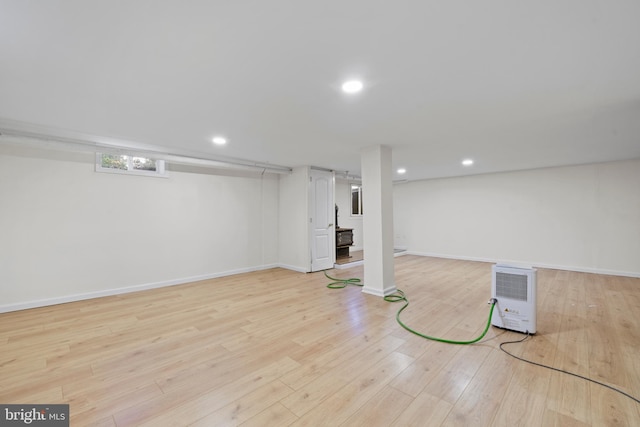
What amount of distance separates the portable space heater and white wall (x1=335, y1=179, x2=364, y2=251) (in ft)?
18.2

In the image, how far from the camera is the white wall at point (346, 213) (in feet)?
27.3

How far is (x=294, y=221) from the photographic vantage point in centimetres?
607

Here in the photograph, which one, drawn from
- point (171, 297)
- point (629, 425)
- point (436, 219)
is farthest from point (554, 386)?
point (436, 219)

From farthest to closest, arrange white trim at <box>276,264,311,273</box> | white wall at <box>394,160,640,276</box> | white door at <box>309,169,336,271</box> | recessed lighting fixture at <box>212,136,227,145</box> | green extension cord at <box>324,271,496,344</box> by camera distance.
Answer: white door at <box>309,169,336,271</box> < white trim at <box>276,264,311,273</box> < white wall at <box>394,160,640,276</box> < recessed lighting fixture at <box>212,136,227,145</box> < green extension cord at <box>324,271,496,344</box>

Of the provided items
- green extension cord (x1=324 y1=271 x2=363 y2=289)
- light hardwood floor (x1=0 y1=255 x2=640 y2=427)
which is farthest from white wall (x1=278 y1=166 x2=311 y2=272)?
light hardwood floor (x1=0 y1=255 x2=640 y2=427)

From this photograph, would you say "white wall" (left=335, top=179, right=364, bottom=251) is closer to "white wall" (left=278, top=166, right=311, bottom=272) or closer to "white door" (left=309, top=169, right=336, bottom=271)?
"white door" (left=309, top=169, right=336, bottom=271)

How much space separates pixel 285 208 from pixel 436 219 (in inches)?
177

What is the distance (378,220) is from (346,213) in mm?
4620

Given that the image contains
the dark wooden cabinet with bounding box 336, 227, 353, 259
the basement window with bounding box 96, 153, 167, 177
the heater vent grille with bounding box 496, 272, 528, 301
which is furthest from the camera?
the dark wooden cabinet with bounding box 336, 227, 353, 259

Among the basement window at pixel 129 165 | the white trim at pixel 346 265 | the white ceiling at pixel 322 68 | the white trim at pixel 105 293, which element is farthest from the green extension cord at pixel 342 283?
the basement window at pixel 129 165

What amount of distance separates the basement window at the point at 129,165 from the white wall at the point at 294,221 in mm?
2566

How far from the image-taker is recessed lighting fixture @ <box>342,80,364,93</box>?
2.08 metres

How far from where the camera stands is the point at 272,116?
2.82 meters

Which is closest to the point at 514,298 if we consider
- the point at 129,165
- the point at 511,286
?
the point at 511,286
